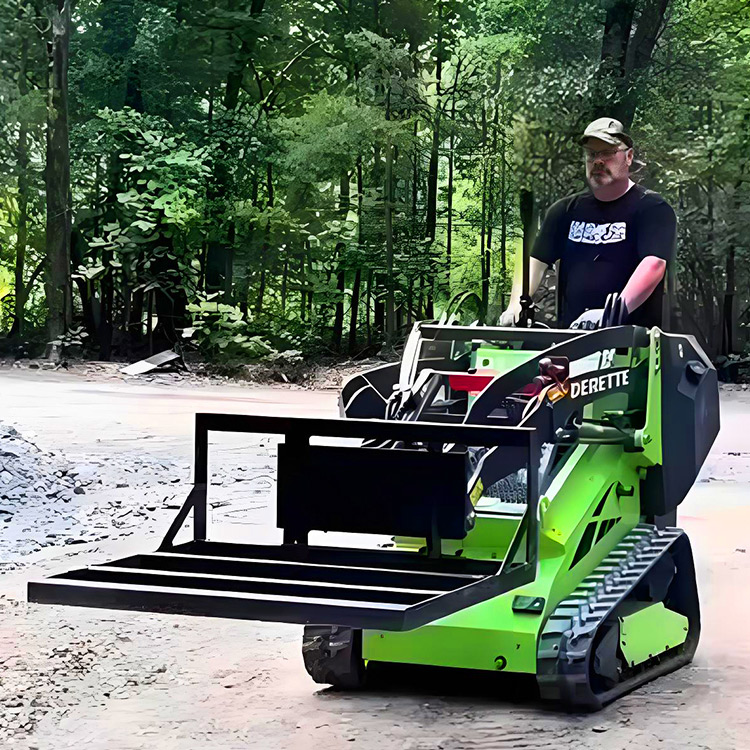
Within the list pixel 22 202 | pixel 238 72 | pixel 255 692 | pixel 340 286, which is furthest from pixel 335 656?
pixel 238 72

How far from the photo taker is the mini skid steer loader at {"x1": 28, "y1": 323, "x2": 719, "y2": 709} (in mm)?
3975

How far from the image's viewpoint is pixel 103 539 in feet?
27.7

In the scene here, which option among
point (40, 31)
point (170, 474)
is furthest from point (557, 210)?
point (40, 31)

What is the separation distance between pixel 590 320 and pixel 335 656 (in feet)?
5.02

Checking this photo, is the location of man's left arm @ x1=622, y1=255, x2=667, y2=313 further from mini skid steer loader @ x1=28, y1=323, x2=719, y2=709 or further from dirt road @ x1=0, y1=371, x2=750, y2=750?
dirt road @ x1=0, y1=371, x2=750, y2=750

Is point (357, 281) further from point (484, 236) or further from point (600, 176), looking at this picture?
point (600, 176)

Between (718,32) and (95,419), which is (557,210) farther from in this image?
(718,32)

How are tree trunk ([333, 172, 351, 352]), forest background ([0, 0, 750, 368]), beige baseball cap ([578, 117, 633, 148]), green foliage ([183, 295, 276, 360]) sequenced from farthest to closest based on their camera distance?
tree trunk ([333, 172, 351, 352]) → forest background ([0, 0, 750, 368]) → green foliage ([183, 295, 276, 360]) → beige baseball cap ([578, 117, 633, 148])

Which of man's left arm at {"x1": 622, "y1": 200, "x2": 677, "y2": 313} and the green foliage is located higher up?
man's left arm at {"x1": 622, "y1": 200, "x2": 677, "y2": 313}

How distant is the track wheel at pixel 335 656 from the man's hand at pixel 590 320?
4.59 ft

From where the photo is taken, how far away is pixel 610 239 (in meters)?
5.30

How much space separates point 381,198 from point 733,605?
1717cm

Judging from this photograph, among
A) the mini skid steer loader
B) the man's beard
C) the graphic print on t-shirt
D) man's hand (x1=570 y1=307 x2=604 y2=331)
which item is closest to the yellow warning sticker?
the mini skid steer loader

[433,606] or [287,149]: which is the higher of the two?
[287,149]
